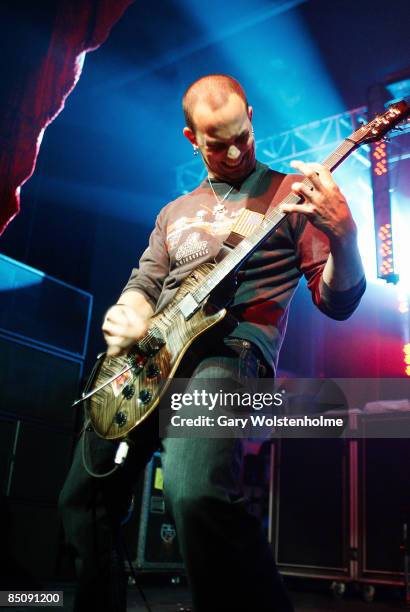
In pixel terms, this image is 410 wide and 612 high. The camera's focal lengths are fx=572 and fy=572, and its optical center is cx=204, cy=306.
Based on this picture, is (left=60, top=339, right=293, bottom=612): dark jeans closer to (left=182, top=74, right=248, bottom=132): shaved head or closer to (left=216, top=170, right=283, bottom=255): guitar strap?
(left=216, top=170, right=283, bottom=255): guitar strap

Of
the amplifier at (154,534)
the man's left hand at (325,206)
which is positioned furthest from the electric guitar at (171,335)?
the amplifier at (154,534)

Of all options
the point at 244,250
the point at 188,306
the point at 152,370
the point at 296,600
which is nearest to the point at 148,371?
the point at 152,370

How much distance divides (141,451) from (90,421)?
0.24 m

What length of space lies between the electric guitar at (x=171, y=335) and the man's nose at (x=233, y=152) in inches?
11.8

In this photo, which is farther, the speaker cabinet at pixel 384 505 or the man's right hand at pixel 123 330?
the speaker cabinet at pixel 384 505

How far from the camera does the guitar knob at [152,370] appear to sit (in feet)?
5.72

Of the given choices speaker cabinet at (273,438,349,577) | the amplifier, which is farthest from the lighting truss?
the amplifier

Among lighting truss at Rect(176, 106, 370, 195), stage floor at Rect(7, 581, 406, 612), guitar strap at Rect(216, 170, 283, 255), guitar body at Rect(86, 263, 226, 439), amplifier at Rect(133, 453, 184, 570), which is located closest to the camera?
guitar body at Rect(86, 263, 226, 439)

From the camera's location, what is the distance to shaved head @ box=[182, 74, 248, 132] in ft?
6.23

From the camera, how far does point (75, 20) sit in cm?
596

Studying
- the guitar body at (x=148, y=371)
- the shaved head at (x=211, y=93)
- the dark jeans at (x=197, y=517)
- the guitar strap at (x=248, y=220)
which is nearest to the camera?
the dark jeans at (x=197, y=517)

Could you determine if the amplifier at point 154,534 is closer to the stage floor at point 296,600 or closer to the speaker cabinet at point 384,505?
the stage floor at point 296,600

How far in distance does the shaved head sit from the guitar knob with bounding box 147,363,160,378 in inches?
33.3

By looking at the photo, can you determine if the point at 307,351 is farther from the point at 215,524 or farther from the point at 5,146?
the point at 215,524
